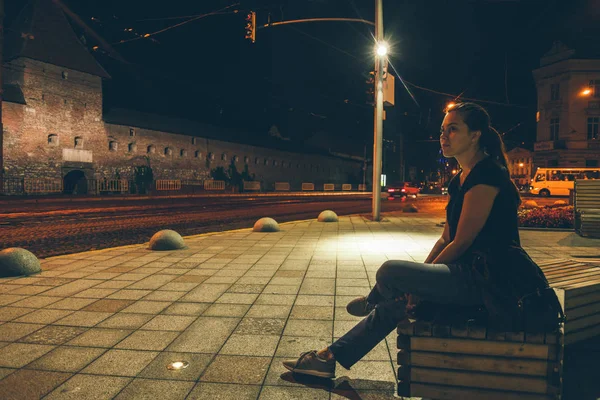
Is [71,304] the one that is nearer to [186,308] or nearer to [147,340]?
[186,308]

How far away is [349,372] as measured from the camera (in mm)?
2953

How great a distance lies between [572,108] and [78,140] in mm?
50505

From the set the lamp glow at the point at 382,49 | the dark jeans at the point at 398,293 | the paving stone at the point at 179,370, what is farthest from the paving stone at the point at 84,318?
the lamp glow at the point at 382,49

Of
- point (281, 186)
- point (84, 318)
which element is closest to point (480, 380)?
point (84, 318)

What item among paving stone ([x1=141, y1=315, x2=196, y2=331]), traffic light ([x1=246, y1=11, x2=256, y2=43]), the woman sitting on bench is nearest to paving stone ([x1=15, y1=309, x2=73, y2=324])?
paving stone ([x1=141, y1=315, x2=196, y2=331])

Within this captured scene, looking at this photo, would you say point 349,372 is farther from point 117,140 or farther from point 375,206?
point 117,140

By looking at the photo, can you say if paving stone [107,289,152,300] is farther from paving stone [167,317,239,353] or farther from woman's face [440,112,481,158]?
woman's face [440,112,481,158]

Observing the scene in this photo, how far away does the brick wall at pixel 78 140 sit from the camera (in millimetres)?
33719

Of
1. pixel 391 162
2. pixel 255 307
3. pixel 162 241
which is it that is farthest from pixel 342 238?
pixel 391 162

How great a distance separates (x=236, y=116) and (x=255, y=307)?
58155 mm

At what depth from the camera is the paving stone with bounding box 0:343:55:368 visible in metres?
3.04

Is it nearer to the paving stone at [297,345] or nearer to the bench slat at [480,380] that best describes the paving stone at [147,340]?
the paving stone at [297,345]

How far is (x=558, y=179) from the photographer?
125 feet

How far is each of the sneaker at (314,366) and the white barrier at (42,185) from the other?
119 ft
